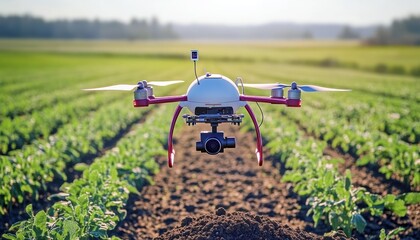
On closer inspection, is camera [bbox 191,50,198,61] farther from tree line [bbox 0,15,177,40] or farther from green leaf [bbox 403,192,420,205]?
tree line [bbox 0,15,177,40]

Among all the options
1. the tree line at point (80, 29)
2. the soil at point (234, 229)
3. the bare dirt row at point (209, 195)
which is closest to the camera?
the soil at point (234, 229)

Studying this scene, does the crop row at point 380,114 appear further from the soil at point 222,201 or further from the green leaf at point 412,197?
the green leaf at point 412,197

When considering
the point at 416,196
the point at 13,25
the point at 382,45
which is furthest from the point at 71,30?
the point at 416,196

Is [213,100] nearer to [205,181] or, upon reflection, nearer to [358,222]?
[358,222]

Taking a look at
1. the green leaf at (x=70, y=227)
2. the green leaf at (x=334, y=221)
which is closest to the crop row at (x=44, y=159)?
the green leaf at (x=70, y=227)

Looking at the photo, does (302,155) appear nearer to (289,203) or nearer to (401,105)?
(289,203)
